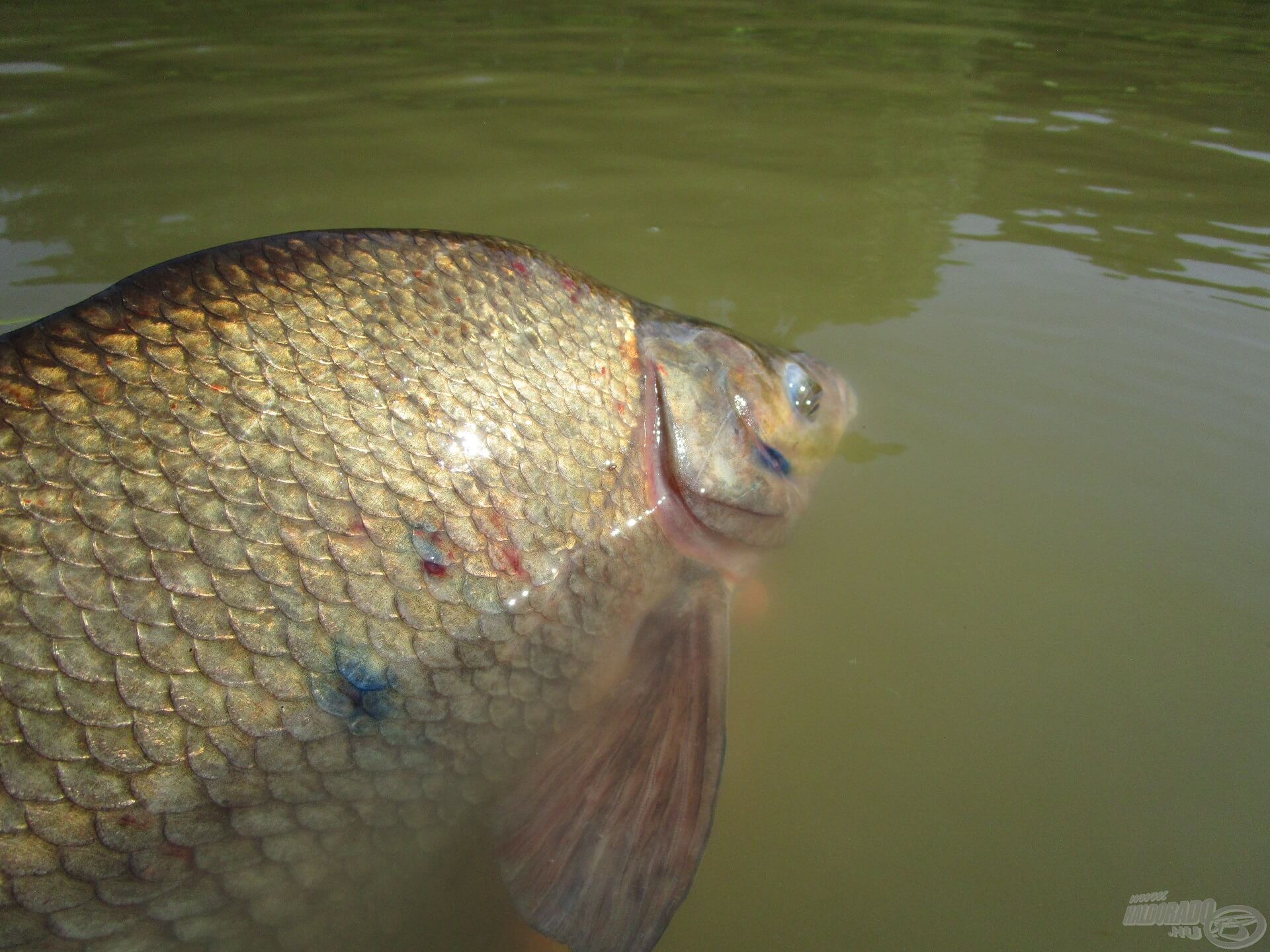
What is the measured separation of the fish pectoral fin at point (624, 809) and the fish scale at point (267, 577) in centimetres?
10

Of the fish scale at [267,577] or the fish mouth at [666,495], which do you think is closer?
the fish scale at [267,577]

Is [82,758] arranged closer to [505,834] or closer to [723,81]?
[505,834]

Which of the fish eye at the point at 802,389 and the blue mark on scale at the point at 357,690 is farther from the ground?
the fish eye at the point at 802,389

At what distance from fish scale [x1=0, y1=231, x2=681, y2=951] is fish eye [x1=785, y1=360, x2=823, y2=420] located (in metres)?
0.85

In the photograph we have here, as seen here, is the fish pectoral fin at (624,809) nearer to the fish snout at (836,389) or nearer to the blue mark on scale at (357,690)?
the blue mark on scale at (357,690)

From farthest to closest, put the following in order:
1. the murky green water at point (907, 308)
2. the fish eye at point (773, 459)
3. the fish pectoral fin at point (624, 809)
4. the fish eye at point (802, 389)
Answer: the fish eye at point (802, 389), the fish eye at point (773, 459), the murky green water at point (907, 308), the fish pectoral fin at point (624, 809)

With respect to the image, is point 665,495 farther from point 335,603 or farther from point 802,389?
point 335,603

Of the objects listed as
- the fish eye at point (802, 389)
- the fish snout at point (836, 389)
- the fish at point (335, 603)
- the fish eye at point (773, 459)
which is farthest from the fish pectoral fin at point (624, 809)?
the fish snout at point (836, 389)

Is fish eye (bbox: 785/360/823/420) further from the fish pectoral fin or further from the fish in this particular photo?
the fish pectoral fin

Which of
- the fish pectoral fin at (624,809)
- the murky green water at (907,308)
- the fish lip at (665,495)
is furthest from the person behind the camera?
the fish lip at (665,495)

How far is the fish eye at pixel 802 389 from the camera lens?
2.49m

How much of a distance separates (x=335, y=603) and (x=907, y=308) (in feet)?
8.80

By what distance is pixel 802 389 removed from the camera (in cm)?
252

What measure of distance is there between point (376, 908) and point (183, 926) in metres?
0.34
